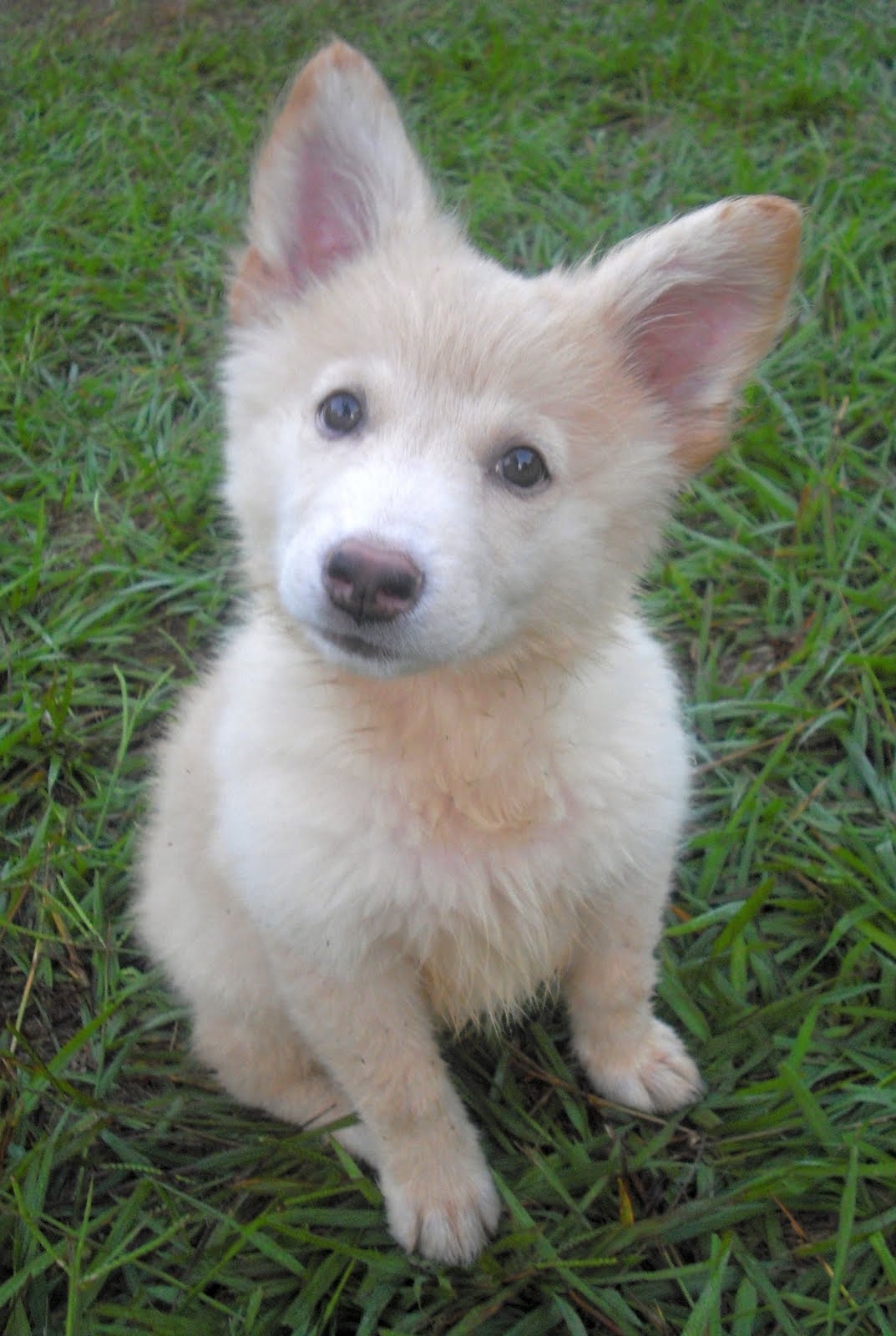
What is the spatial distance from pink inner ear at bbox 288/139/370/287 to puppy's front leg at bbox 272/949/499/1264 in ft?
4.23

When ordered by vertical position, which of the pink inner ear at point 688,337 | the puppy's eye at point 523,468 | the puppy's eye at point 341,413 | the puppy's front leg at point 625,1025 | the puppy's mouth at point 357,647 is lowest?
the puppy's front leg at point 625,1025

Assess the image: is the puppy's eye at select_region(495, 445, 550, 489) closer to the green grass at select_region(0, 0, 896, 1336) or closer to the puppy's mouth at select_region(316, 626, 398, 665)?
the puppy's mouth at select_region(316, 626, 398, 665)

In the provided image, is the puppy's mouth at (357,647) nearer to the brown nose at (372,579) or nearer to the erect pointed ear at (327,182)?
the brown nose at (372,579)

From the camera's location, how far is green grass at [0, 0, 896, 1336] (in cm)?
206

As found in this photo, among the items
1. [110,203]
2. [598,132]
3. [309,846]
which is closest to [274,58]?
[110,203]

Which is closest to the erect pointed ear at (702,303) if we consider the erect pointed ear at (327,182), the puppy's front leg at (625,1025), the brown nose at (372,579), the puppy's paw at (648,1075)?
the erect pointed ear at (327,182)

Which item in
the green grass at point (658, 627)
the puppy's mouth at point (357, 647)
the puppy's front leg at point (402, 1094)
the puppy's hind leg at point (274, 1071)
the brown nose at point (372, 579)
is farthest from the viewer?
the puppy's hind leg at point (274, 1071)

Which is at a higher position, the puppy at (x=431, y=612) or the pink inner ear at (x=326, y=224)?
the pink inner ear at (x=326, y=224)

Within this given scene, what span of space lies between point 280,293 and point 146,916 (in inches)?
53.9

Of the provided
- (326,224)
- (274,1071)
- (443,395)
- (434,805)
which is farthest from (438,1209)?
(326,224)


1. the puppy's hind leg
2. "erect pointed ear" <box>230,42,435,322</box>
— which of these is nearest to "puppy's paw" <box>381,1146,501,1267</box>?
the puppy's hind leg

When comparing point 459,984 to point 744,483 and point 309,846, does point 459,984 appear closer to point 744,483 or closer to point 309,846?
point 309,846

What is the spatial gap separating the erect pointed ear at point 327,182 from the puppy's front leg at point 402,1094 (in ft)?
4.08

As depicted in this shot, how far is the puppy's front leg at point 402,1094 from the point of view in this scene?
189 centimetres
